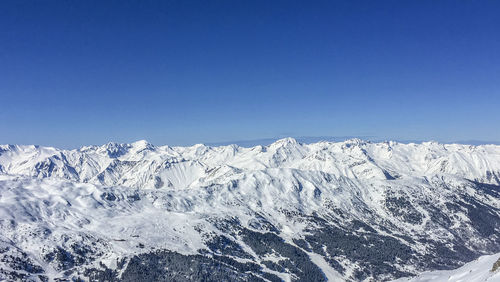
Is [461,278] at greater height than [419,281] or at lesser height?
greater

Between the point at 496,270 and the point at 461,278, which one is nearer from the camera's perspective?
the point at 496,270

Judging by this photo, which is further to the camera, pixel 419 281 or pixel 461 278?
pixel 419 281

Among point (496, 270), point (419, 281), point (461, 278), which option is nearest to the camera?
point (496, 270)

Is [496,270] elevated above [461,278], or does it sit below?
above

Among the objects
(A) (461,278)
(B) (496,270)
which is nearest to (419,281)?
(A) (461,278)

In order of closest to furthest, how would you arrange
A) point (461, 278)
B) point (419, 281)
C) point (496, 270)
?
point (496, 270)
point (461, 278)
point (419, 281)

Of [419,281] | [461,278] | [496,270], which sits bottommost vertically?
[419,281]

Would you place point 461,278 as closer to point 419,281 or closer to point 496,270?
point 496,270
